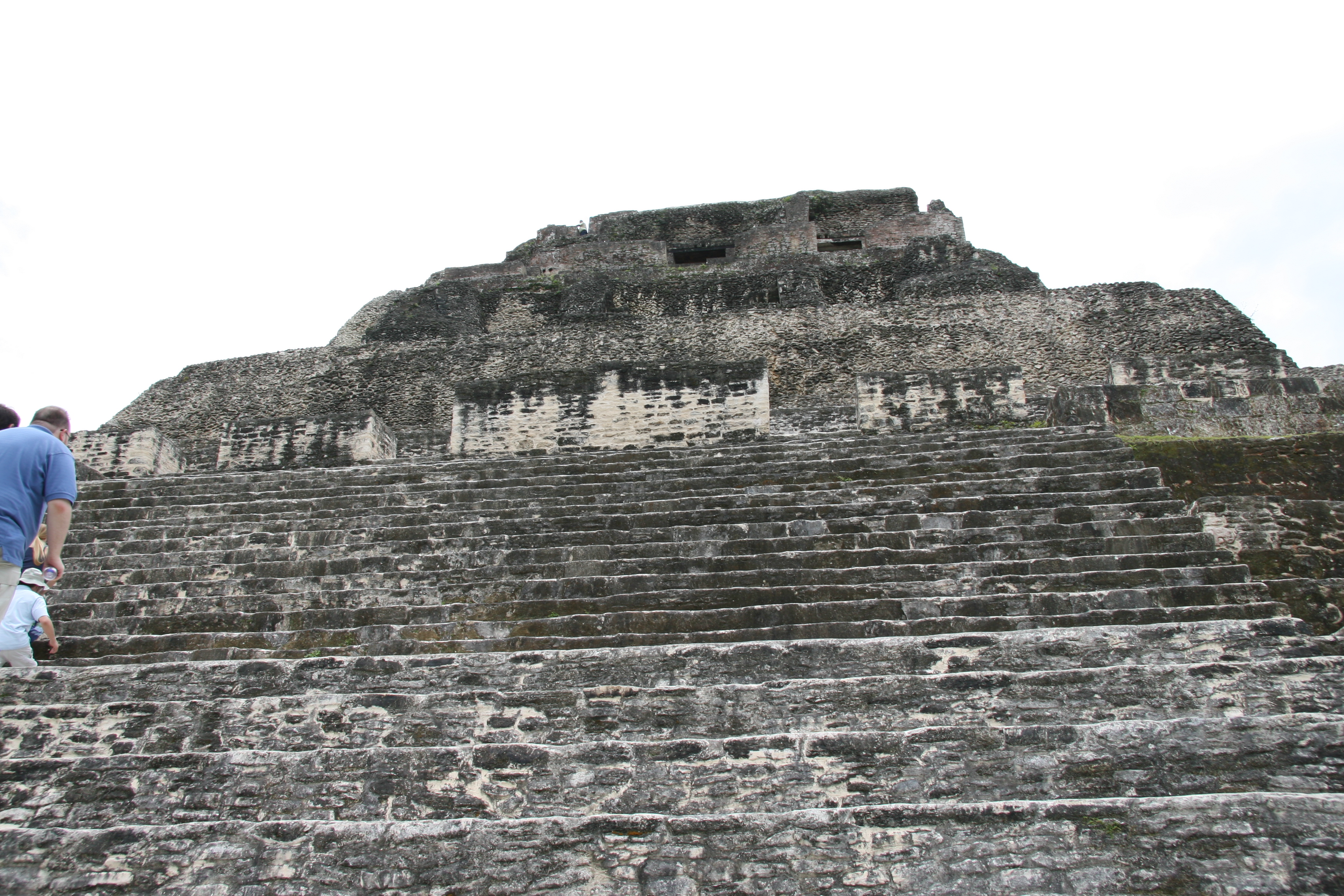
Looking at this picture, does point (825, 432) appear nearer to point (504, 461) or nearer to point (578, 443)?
point (578, 443)

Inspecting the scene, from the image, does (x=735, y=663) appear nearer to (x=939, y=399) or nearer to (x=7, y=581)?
(x=7, y=581)

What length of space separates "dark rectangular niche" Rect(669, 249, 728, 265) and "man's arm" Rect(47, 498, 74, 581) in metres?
16.5

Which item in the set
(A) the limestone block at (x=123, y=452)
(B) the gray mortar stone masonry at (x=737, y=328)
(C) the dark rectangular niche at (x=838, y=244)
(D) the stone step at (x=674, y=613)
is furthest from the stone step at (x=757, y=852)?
(C) the dark rectangular niche at (x=838, y=244)

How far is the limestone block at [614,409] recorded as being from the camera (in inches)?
366

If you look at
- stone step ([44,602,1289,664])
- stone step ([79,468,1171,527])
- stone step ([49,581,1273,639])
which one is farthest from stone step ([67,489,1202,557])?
stone step ([44,602,1289,664])

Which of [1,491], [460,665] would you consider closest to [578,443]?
[460,665]

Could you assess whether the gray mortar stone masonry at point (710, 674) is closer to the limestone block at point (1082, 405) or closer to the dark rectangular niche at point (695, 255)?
the limestone block at point (1082, 405)

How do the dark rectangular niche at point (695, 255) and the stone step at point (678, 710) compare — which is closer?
A: the stone step at point (678, 710)

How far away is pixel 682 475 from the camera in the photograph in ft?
23.2

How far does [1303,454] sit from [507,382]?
7698 millimetres

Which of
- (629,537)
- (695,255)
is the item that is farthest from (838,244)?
(629,537)

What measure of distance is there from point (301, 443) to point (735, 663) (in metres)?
7.75

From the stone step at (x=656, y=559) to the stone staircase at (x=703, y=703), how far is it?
3 cm

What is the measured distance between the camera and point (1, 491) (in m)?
3.88
